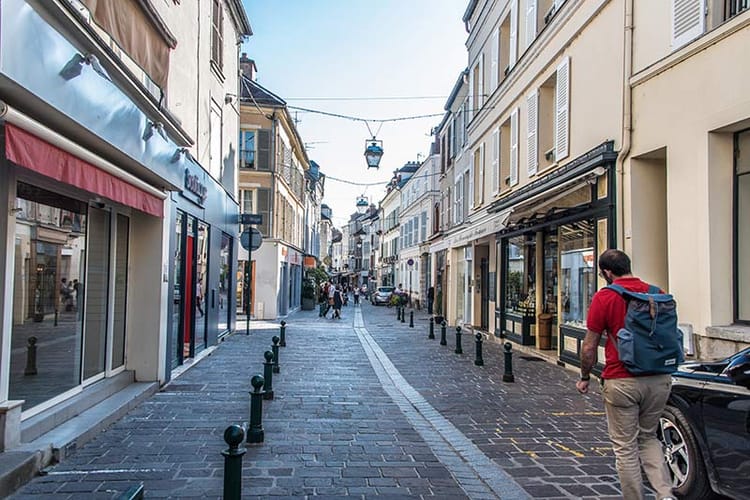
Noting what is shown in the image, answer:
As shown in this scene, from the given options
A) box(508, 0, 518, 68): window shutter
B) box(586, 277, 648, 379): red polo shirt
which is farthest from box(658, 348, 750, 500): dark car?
box(508, 0, 518, 68): window shutter

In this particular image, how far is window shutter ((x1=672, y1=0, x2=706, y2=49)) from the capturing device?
7.69 meters

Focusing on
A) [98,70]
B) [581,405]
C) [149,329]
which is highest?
[98,70]

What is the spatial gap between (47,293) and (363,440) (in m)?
3.64

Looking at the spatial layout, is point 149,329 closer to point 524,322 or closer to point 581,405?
point 581,405

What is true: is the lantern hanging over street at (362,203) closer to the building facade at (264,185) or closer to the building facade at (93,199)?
the building facade at (264,185)

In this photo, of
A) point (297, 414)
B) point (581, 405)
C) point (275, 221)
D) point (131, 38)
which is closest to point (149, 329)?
point (297, 414)

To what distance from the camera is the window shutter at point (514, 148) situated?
15414 millimetres

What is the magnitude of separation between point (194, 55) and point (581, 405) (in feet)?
30.1

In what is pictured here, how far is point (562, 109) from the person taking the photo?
12.1m

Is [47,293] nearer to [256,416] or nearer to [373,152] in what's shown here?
[256,416]

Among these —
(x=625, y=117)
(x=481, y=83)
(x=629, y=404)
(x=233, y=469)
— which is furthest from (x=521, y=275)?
(x=233, y=469)

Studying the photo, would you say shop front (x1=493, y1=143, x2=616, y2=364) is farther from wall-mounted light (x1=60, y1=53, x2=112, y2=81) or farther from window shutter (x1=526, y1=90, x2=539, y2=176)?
wall-mounted light (x1=60, y1=53, x2=112, y2=81)

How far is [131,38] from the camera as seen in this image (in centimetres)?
749

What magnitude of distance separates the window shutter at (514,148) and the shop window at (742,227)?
326 inches
